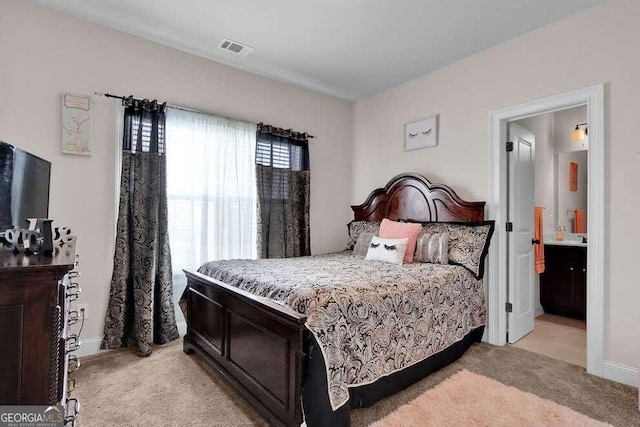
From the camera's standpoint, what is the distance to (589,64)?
2461 mm

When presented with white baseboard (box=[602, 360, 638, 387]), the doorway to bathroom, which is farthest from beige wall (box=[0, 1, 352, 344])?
white baseboard (box=[602, 360, 638, 387])

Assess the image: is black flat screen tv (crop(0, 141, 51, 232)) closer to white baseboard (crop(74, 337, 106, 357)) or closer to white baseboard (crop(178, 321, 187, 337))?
white baseboard (crop(74, 337, 106, 357))

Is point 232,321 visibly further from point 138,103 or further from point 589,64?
point 589,64

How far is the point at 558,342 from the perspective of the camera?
118 inches

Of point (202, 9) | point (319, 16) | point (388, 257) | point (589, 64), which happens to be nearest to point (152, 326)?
point (388, 257)

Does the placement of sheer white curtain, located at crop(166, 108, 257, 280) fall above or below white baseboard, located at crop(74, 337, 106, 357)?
above

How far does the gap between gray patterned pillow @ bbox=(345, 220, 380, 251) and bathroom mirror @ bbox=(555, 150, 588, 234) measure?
237 cm

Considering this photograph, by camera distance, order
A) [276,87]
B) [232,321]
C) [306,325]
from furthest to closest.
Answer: [276,87] → [232,321] → [306,325]

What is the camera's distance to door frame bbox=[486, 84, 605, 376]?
2354mm

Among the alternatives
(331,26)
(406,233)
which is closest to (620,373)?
(406,233)

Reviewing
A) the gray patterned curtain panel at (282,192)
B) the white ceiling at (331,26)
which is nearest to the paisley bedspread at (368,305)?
the gray patterned curtain panel at (282,192)

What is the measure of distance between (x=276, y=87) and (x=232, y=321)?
2689 millimetres

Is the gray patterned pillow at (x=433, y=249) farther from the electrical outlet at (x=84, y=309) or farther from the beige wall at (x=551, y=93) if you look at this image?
the electrical outlet at (x=84, y=309)

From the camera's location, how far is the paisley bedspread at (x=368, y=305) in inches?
64.7
